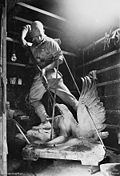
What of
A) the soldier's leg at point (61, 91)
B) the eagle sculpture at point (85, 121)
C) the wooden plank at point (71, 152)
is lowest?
the wooden plank at point (71, 152)

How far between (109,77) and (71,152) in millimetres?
2204

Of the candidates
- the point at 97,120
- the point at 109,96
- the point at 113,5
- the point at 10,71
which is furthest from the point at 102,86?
the point at 10,71

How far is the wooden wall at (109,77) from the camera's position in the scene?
439 cm

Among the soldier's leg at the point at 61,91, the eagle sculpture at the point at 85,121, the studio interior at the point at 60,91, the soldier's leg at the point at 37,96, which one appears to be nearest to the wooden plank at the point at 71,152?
the studio interior at the point at 60,91

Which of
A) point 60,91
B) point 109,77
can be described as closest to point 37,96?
point 60,91

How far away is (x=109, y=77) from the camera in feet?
15.4

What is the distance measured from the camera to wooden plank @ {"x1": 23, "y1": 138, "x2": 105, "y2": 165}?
3348mm

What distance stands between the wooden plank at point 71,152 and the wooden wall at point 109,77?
3.35 ft

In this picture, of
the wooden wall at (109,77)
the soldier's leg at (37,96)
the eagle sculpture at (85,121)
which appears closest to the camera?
the eagle sculpture at (85,121)

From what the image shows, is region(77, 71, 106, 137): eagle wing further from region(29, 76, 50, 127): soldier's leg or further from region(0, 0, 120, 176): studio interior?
region(29, 76, 50, 127): soldier's leg

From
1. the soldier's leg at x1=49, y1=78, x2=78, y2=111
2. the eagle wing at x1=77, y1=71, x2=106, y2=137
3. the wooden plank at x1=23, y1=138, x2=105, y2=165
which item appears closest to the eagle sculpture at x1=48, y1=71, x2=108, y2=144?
the eagle wing at x1=77, y1=71, x2=106, y2=137

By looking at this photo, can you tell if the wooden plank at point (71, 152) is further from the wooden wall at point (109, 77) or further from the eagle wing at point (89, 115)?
the wooden wall at point (109, 77)

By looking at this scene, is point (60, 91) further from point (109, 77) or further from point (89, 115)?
point (109, 77)

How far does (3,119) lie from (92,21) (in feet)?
12.6
